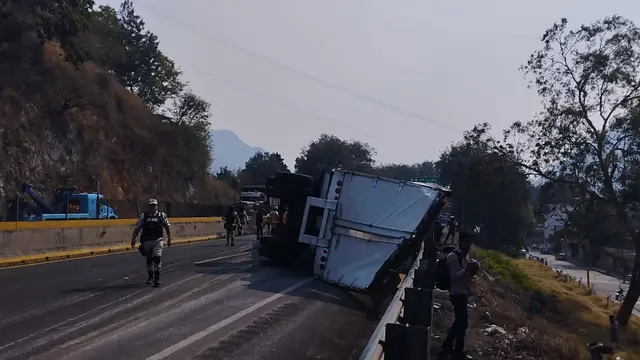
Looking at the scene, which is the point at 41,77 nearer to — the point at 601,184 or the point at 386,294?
the point at 601,184

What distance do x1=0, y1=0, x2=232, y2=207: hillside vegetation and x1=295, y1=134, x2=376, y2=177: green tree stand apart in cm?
2113

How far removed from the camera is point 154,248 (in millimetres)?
15477

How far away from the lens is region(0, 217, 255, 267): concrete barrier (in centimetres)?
1914

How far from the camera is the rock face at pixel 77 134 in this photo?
45594 millimetres

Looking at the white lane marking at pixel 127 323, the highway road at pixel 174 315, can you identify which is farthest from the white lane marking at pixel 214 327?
the white lane marking at pixel 127 323

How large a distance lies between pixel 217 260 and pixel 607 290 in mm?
64353

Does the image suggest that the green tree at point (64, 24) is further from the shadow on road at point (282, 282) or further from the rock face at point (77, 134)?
the shadow on road at point (282, 282)

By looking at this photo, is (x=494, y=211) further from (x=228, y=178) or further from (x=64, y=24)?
Answer: (x=64, y=24)

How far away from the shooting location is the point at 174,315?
40.0 ft

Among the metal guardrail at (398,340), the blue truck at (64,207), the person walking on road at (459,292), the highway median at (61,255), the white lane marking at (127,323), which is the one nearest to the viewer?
the metal guardrail at (398,340)

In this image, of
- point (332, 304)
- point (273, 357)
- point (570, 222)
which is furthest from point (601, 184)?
point (273, 357)

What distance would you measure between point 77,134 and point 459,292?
4537cm

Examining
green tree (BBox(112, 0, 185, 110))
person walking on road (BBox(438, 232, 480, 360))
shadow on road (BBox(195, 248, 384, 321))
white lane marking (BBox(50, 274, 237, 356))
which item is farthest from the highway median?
green tree (BBox(112, 0, 185, 110))

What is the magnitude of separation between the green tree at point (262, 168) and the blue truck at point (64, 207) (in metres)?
78.8
